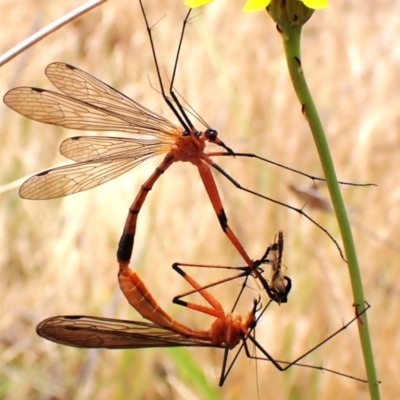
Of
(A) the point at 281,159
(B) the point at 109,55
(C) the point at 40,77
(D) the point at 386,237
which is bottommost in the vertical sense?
(D) the point at 386,237

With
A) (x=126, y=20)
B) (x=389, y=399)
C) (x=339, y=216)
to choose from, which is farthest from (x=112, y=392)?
(x=126, y=20)

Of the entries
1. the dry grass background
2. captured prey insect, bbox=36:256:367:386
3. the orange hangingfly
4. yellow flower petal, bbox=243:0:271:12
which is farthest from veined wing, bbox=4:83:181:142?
yellow flower petal, bbox=243:0:271:12

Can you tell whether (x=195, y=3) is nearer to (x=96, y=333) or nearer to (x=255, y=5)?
(x=255, y=5)

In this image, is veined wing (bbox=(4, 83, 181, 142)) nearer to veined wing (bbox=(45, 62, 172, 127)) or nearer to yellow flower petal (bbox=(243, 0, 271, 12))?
veined wing (bbox=(45, 62, 172, 127))

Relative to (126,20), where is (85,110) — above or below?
below

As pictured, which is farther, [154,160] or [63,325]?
[154,160]

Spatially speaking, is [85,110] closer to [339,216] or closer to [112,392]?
[339,216]

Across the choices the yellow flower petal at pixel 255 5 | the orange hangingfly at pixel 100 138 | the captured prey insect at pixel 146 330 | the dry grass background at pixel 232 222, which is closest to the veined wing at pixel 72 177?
the orange hangingfly at pixel 100 138
